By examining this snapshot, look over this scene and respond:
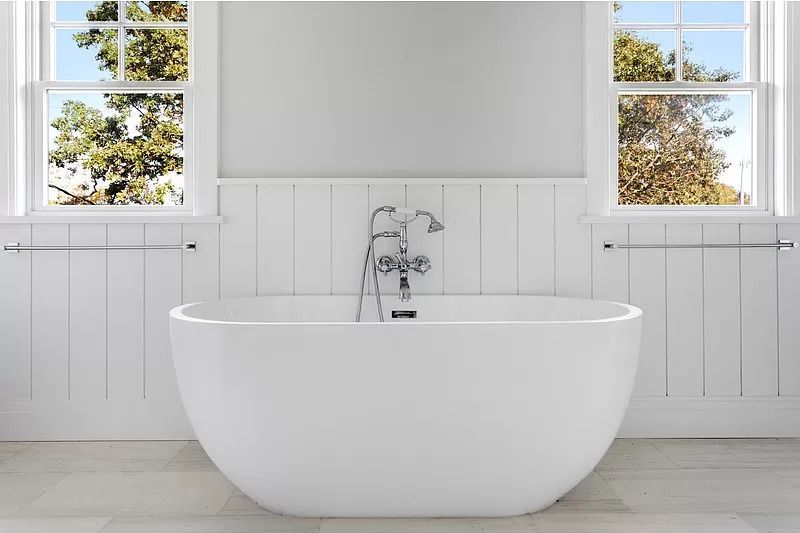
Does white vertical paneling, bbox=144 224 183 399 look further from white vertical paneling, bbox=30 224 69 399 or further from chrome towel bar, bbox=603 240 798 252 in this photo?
chrome towel bar, bbox=603 240 798 252

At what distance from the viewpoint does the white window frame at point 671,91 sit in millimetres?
2549

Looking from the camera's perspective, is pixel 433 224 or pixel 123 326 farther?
Answer: pixel 123 326

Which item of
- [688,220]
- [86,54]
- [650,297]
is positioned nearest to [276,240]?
[86,54]

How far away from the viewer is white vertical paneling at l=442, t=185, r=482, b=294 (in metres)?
2.54

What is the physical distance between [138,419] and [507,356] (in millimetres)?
1662

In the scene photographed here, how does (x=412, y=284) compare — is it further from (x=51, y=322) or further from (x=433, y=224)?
(x=51, y=322)

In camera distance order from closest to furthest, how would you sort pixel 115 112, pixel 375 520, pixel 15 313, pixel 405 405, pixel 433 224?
pixel 405 405
pixel 375 520
pixel 433 224
pixel 15 313
pixel 115 112

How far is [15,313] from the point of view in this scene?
250 cm

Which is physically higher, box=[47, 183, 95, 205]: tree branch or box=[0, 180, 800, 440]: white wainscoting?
box=[47, 183, 95, 205]: tree branch

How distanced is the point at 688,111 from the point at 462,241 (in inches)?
44.6

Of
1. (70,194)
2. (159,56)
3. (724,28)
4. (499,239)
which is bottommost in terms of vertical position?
(499,239)

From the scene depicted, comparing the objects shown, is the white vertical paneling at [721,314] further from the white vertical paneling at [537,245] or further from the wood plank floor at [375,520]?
the white vertical paneling at [537,245]

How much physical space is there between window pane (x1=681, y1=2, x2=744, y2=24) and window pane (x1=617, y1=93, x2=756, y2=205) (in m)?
0.32

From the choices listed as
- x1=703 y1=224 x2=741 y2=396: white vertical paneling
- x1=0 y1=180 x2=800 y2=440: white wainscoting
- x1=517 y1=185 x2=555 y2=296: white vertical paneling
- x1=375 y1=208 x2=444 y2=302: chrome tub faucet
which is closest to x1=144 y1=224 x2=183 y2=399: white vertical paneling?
x1=0 y1=180 x2=800 y2=440: white wainscoting
